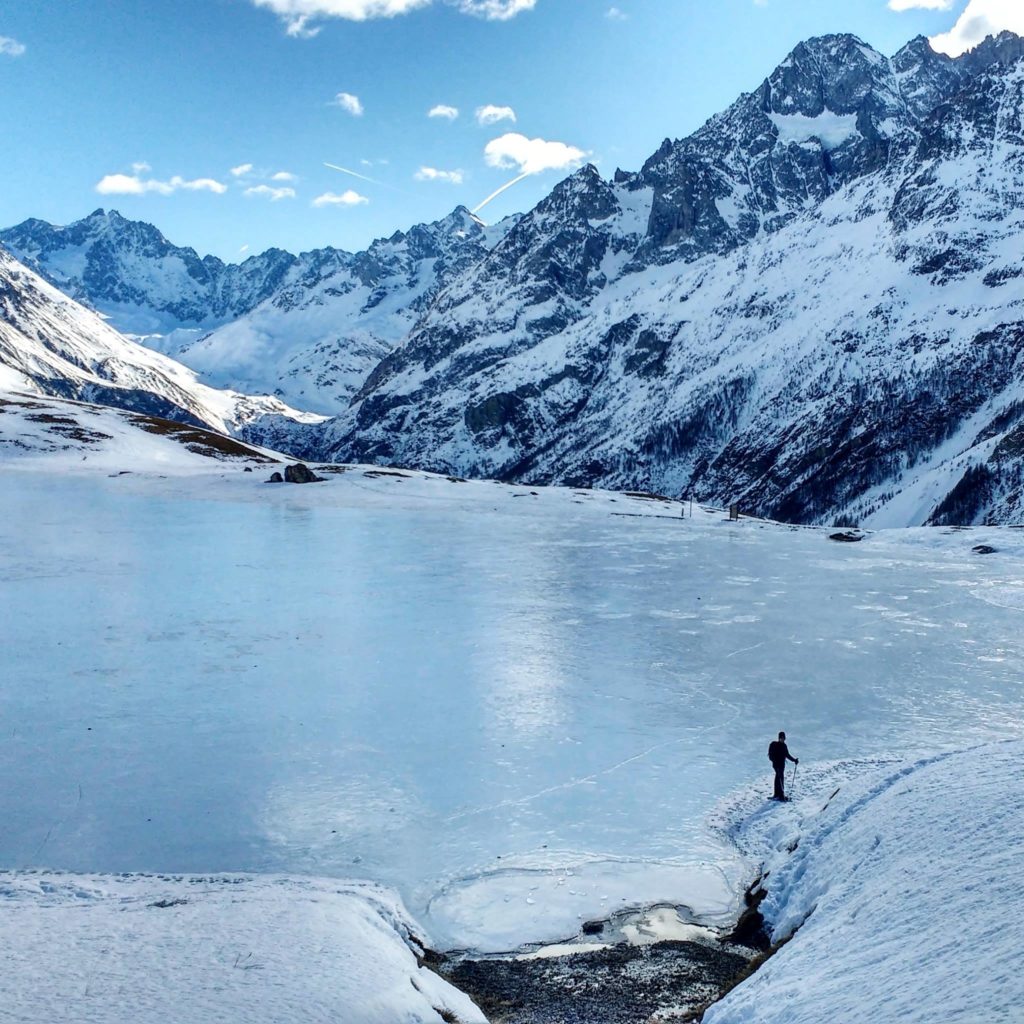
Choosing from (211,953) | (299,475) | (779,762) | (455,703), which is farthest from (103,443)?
(211,953)

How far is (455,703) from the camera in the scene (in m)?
21.2

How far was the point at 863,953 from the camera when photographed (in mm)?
9328

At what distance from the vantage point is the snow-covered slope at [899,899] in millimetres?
7598

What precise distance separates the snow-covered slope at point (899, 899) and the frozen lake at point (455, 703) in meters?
1.77

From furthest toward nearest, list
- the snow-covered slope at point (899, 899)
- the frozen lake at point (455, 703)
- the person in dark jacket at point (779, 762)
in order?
the person in dark jacket at point (779, 762) < the frozen lake at point (455, 703) < the snow-covered slope at point (899, 899)

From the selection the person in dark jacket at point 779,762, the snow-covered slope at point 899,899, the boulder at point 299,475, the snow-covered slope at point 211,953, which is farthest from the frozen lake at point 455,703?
the boulder at point 299,475

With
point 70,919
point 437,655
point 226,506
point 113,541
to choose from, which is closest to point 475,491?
point 226,506

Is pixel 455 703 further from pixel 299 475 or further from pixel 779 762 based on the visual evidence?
pixel 299 475

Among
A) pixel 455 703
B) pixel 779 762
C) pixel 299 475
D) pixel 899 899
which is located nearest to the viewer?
pixel 899 899

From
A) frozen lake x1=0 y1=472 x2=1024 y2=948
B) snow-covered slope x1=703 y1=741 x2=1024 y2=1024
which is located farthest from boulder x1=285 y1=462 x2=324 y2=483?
snow-covered slope x1=703 y1=741 x2=1024 y2=1024

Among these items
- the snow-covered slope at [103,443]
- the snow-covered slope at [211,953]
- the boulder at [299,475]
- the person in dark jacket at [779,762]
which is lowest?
the snow-covered slope at [211,953]

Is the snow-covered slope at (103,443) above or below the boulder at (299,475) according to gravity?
above

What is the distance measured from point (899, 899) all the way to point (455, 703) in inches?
501

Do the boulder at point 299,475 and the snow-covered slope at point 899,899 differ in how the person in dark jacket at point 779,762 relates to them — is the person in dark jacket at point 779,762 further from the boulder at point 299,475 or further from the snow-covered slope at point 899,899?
the boulder at point 299,475
